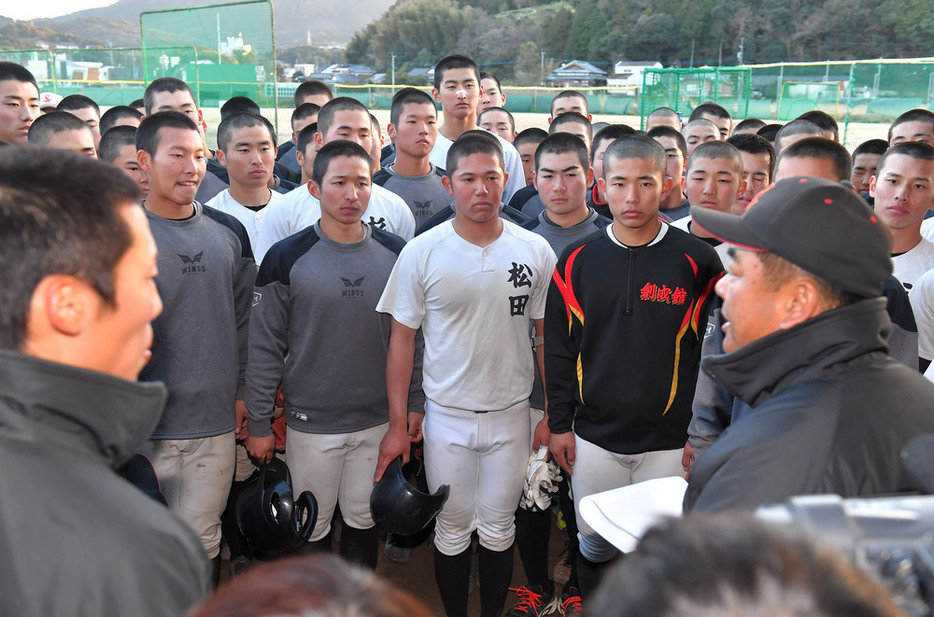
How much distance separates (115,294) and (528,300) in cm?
266

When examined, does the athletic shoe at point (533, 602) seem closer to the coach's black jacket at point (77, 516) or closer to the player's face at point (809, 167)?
the player's face at point (809, 167)

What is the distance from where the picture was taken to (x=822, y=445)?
1527 millimetres

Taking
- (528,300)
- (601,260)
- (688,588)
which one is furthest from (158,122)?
(688,588)

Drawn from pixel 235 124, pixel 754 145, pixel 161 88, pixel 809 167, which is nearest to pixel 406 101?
pixel 235 124

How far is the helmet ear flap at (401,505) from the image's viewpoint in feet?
11.6

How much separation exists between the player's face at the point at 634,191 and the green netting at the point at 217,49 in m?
9.25

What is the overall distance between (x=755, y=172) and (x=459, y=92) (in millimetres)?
2454

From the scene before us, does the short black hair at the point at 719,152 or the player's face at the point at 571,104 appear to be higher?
the player's face at the point at 571,104

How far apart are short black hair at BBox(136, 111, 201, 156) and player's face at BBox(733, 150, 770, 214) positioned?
3.47 metres

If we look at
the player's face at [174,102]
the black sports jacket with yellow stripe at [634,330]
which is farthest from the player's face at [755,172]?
the player's face at [174,102]

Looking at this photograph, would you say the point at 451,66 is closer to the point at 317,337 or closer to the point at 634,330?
the point at 317,337

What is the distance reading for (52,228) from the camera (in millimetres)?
1301

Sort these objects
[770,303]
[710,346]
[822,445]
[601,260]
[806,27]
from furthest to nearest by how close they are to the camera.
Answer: [806,27] < [601,260] < [710,346] < [770,303] < [822,445]

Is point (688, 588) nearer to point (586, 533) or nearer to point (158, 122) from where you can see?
point (586, 533)
